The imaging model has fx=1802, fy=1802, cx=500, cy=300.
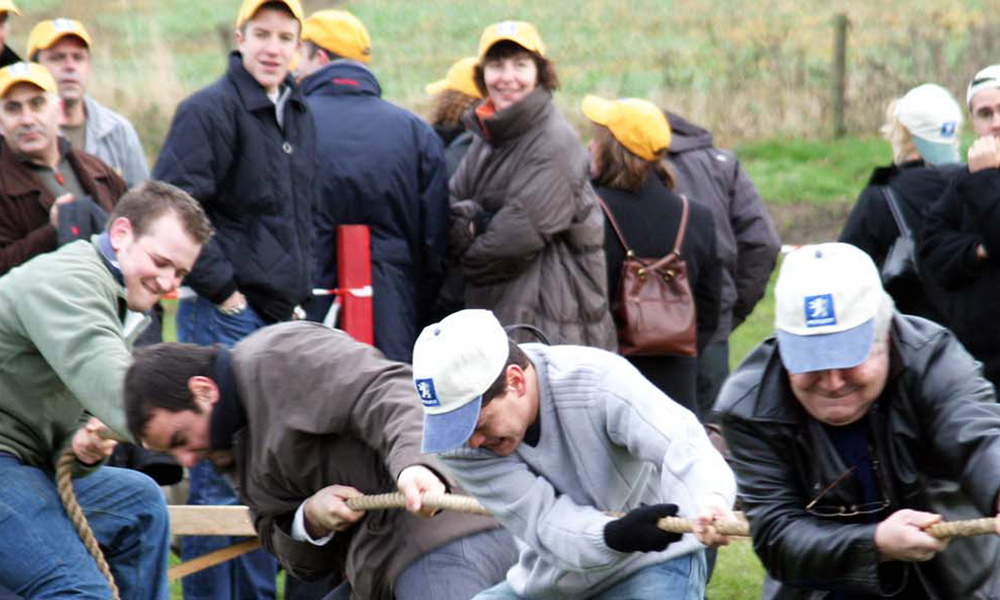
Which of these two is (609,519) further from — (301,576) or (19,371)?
(19,371)

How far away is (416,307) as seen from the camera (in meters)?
8.20

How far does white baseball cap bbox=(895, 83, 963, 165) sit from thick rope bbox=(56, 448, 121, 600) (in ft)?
14.1

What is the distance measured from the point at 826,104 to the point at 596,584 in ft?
41.6

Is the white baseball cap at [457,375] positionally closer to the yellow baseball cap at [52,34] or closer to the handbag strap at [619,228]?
the handbag strap at [619,228]

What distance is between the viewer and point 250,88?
7582 mm

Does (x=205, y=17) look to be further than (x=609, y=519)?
Yes

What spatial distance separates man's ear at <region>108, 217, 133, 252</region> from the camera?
→ 232 inches

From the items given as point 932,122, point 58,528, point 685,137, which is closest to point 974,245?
point 932,122

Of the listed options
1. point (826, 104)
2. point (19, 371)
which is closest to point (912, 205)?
point (19, 371)

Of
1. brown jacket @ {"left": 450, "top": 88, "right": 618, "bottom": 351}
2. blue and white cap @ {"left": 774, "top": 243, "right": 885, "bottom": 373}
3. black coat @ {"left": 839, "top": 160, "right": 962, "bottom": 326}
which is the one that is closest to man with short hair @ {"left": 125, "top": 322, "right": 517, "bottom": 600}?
blue and white cap @ {"left": 774, "top": 243, "right": 885, "bottom": 373}

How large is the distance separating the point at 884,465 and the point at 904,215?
3.87 m

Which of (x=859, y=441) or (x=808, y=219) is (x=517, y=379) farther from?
(x=808, y=219)

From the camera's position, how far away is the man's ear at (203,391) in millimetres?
5270

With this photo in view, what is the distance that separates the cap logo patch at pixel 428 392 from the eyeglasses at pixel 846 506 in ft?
3.38
